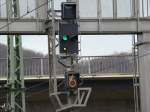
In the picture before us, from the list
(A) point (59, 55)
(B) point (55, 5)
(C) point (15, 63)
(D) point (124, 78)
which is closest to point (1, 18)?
(B) point (55, 5)

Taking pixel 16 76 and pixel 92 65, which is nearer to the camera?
pixel 16 76

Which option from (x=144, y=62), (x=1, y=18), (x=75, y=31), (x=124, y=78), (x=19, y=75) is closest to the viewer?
(x=75, y=31)

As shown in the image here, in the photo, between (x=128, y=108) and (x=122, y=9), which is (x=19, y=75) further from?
(x=128, y=108)

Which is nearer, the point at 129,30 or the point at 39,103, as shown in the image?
the point at 129,30

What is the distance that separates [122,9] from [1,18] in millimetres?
5441

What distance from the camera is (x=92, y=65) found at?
4884cm

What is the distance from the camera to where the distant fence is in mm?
48344

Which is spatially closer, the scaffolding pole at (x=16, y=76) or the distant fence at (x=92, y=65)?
the scaffolding pole at (x=16, y=76)

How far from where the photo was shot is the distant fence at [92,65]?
48344 mm

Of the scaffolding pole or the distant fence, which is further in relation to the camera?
the distant fence

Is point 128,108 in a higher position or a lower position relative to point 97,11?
lower

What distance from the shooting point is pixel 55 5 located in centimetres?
3170

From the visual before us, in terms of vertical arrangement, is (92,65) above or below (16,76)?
above

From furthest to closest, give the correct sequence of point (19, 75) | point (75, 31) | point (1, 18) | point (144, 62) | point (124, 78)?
point (124, 78)
point (19, 75)
point (144, 62)
point (1, 18)
point (75, 31)
